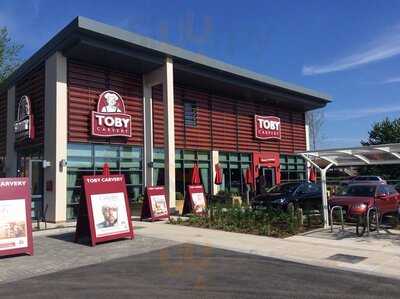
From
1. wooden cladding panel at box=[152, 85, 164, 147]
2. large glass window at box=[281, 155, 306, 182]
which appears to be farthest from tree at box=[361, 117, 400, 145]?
wooden cladding panel at box=[152, 85, 164, 147]

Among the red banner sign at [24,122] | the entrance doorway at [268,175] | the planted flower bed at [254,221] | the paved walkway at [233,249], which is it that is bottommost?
the paved walkway at [233,249]

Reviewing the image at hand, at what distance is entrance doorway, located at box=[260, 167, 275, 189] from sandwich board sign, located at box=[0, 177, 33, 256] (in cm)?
1922

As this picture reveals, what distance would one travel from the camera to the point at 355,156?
48.1ft

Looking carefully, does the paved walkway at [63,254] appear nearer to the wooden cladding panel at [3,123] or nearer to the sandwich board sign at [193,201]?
the sandwich board sign at [193,201]

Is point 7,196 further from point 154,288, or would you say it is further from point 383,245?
point 383,245

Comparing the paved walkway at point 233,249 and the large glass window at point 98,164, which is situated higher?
the large glass window at point 98,164

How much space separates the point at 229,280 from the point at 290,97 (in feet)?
72.8

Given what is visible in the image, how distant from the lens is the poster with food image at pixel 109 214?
12055 mm

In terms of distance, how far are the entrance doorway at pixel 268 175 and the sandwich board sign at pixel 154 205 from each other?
38.3ft

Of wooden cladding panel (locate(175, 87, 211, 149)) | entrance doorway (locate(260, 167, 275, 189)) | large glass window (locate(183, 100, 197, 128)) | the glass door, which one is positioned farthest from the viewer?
entrance doorway (locate(260, 167, 275, 189))

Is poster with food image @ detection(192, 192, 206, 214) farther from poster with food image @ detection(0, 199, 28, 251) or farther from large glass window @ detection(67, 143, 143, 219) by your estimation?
poster with food image @ detection(0, 199, 28, 251)

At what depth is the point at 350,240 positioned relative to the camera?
1185 cm

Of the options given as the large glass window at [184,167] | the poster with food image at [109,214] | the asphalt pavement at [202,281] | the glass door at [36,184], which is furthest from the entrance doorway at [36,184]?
the asphalt pavement at [202,281]

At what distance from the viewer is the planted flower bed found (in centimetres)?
1353
